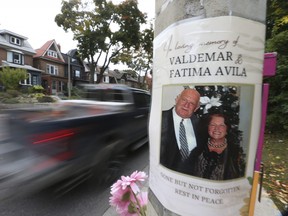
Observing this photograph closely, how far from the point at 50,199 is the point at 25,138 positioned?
1109 mm

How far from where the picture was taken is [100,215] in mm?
3635

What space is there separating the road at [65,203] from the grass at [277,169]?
266 cm

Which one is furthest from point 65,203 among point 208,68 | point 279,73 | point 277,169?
point 279,73

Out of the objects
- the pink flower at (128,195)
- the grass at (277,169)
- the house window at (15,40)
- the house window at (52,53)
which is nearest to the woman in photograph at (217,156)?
the pink flower at (128,195)

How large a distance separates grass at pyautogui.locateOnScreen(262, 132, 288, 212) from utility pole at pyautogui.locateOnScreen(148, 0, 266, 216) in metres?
1.51

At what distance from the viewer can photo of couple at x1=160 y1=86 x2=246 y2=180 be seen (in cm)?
123

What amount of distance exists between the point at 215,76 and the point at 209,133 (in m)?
0.28

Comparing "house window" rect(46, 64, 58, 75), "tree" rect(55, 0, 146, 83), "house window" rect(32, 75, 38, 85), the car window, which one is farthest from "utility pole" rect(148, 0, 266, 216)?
"house window" rect(46, 64, 58, 75)

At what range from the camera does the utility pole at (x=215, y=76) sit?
1217mm

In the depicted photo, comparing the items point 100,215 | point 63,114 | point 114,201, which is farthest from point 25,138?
point 114,201

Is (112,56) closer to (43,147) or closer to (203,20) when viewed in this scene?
(43,147)

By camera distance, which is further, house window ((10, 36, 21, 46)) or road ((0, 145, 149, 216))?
house window ((10, 36, 21, 46))

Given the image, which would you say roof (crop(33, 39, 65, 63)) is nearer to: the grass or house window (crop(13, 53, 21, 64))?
house window (crop(13, 53, 21, 64))

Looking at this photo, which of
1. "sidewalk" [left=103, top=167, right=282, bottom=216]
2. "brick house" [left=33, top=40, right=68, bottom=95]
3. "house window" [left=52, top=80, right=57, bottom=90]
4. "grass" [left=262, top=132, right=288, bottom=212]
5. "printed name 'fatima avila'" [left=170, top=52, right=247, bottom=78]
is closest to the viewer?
"printed name 'fatima avila'" [left=170, top=52, right=247, bottom=78]
